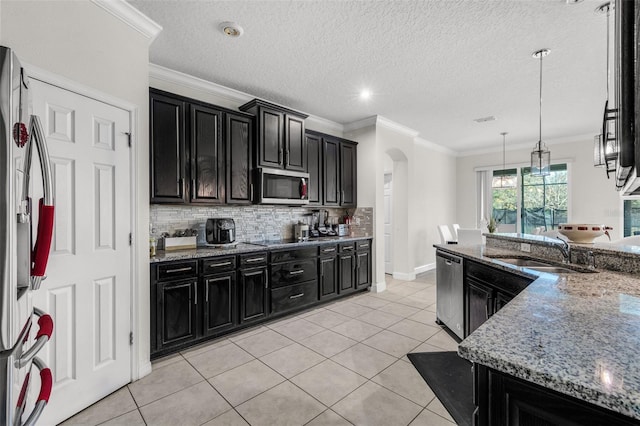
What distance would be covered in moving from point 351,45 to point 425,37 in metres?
0.65

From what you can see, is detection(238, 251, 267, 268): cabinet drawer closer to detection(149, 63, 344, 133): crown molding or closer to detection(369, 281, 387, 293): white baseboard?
detection(149, 63, 344, 133): crown molding

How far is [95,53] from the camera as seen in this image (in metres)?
1.98

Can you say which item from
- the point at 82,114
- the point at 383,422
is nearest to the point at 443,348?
the point at 383,422

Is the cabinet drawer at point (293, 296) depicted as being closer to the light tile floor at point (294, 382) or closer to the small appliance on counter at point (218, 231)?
the light tile floor at point (294, 382)

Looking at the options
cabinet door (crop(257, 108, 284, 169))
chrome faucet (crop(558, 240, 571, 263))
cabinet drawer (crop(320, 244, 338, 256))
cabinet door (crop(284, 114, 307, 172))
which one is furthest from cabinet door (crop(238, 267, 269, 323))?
chrome faucet (crop(558, 240, 571, 263))

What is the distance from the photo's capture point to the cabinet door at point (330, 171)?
4.46 meters

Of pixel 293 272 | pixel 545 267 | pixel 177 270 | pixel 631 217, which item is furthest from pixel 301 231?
pixel 631 217

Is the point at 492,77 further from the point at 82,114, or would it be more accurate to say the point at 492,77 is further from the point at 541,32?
the point at 82,114

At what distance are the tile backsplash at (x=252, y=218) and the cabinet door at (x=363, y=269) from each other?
413mm

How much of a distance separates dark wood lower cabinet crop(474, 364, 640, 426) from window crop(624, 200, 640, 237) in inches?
263

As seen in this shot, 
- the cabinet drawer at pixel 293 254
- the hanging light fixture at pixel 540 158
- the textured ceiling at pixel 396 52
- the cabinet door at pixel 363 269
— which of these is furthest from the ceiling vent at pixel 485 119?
the cabinet drawer at pixel 293 254

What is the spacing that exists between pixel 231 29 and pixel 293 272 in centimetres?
262

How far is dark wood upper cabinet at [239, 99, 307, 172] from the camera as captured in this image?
3.52 m

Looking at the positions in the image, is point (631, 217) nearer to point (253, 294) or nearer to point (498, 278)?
point (498, 278)
